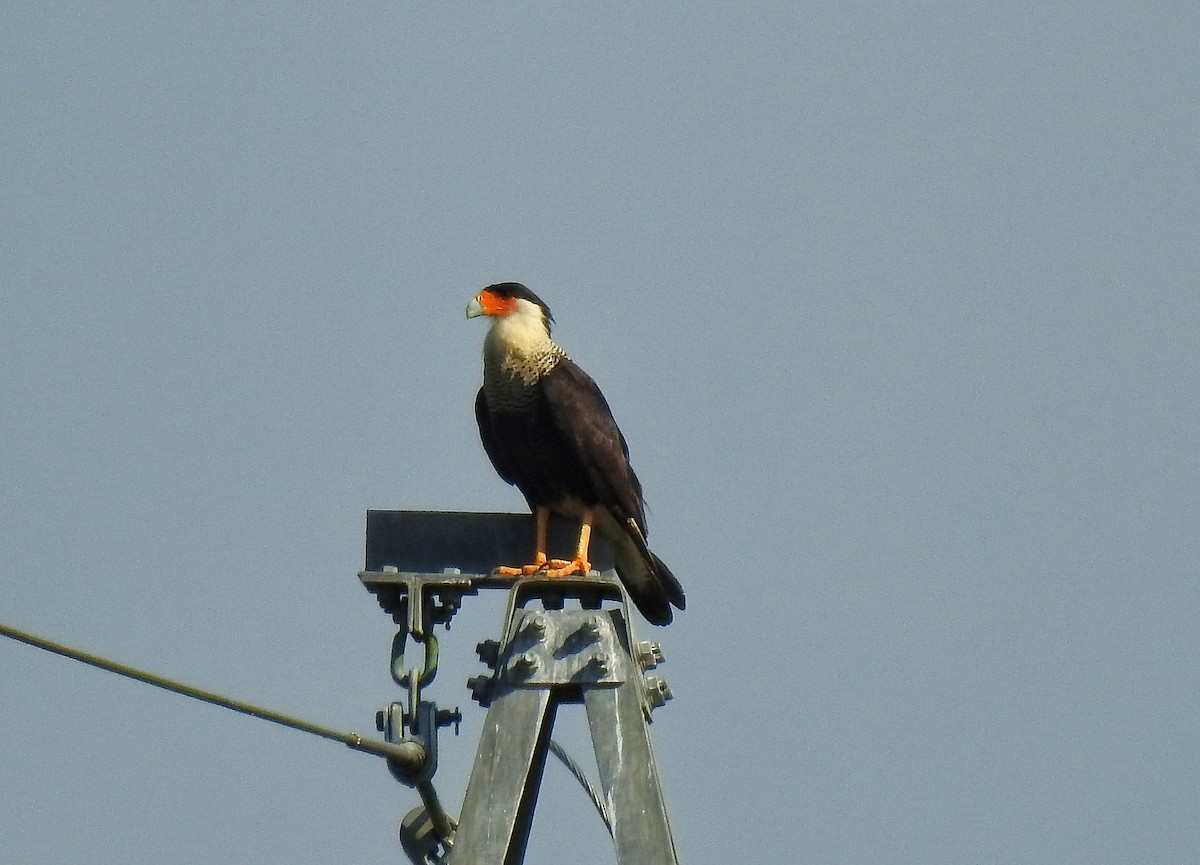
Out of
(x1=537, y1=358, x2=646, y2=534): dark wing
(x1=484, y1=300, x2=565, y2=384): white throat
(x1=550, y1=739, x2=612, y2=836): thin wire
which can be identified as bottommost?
(x1=550, y1=739, x2=612, y2=836): thin wire

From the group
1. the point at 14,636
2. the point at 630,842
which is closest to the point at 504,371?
the point at 630,842

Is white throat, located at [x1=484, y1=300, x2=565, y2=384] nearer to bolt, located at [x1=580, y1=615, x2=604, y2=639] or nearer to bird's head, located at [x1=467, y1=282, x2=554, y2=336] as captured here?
bird's head, located at [x1=467, y1=282, x2=554, y2=336]

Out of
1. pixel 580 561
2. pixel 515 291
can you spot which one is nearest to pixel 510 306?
pixel 515 291

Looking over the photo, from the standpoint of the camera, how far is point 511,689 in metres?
5.09

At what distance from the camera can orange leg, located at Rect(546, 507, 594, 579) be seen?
558 cm

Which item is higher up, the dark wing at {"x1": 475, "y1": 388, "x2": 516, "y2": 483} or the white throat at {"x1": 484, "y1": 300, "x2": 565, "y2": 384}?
the white throat at {"x1": 484, "y1": 300, "x2": 565, "y2": 384}

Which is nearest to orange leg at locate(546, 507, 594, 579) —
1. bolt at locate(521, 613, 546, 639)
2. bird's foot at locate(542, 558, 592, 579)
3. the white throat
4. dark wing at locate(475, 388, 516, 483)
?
bird's foot at locate(542, 558, 592, 579)

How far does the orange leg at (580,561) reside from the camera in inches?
220

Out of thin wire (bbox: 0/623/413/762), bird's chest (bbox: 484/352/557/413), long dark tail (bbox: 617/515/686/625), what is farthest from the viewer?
bird's chest (bbox: 484/352/557/413)

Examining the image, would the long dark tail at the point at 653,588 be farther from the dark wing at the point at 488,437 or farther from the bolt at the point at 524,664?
the bolt at the point at 524,664

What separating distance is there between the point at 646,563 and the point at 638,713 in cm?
218

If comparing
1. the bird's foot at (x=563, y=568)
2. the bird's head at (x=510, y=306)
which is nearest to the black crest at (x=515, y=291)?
the bird's head at (x=510, y=306)

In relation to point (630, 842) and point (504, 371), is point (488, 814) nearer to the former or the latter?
point (630, 842)

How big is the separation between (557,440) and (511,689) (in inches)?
103
